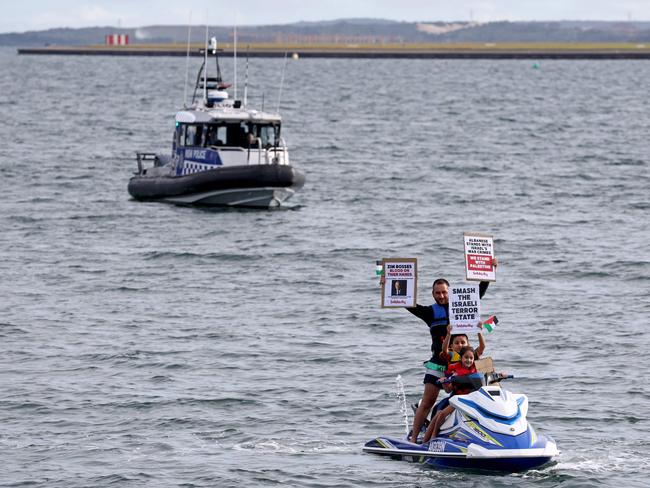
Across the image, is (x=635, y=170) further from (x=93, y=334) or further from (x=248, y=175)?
(x=93, y=334)

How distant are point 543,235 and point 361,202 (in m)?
8.93

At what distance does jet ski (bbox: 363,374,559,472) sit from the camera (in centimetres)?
1571

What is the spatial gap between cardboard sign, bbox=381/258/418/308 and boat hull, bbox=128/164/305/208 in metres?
22.6

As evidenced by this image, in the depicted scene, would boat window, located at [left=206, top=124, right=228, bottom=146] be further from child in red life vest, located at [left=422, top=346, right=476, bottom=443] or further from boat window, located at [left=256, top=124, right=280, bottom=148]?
child in red life vest, located at [left=422, top=346, right=476, bottom=443]

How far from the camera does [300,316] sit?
86.6 feet

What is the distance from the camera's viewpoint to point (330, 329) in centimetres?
2528

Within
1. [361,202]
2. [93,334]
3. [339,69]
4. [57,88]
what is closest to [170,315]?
[93,334]

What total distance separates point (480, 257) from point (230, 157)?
77.9 feet

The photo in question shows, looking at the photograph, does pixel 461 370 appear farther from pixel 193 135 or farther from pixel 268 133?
pixel 193 135

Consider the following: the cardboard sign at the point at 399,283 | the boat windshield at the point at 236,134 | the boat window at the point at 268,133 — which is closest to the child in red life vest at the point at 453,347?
the cardboard sign at the point at 399,283

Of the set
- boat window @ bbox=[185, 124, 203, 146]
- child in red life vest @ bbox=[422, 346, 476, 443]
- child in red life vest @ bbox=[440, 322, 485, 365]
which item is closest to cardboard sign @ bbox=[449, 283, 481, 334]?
child in red life vest @ bbox=[440, 322, 485, 365]

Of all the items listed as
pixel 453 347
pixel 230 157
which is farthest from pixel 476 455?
pixel 230 157

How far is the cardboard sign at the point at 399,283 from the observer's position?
1678cm

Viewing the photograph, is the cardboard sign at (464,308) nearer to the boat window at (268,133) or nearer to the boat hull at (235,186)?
the boat hull at (235,186)
